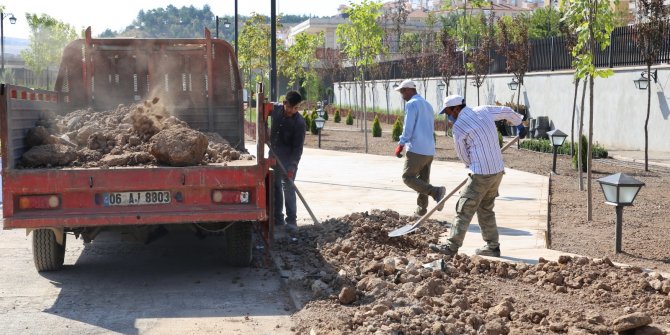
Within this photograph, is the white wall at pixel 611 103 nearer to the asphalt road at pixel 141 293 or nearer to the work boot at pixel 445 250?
the work boot at pixel 445 250

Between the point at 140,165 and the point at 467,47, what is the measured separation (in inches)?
1064

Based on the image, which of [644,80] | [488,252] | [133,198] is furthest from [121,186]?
[644,80]

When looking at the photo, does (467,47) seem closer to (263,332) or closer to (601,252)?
(601,252)

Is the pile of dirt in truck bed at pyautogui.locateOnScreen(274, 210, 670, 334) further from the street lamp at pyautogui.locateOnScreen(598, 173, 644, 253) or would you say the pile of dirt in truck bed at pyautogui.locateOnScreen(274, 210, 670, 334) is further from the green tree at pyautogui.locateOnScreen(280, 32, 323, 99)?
the green tree at pyautogui.locateOnScreen(280, 32, 323, 99)

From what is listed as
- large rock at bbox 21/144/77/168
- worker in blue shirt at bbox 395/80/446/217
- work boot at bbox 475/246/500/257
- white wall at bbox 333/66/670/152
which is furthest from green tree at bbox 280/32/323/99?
large rock at bbox 21/144/77/168

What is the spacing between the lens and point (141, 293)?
812 centimetres

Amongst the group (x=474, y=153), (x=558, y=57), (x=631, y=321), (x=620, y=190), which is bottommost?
(x=631, y=321)

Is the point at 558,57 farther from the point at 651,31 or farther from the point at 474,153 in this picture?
the point at 474,153

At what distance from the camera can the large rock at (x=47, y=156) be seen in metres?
8.20

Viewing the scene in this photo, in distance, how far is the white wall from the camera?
23484 mm

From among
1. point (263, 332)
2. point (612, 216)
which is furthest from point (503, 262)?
point (612, 216)

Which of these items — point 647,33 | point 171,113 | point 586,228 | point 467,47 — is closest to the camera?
point 171,113

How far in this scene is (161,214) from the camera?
319 inches

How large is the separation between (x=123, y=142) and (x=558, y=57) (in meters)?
24.6
